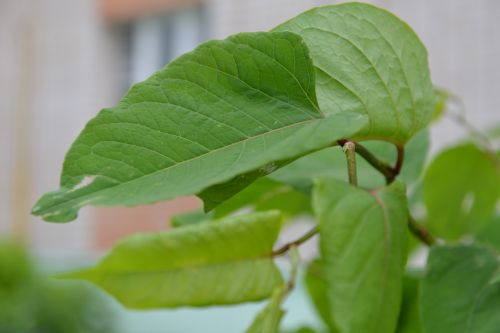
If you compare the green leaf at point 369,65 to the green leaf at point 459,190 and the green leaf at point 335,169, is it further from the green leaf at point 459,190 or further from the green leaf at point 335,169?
the green leaf at point 459,190

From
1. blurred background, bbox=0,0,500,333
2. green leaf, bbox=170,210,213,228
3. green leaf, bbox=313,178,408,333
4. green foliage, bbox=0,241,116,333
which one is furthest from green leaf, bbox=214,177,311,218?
blurred background, bbox=0,0,500,333

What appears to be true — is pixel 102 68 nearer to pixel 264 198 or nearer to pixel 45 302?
pixel 45 302

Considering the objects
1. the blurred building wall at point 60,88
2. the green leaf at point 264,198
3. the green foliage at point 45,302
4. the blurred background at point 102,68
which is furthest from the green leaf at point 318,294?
the blurred building wall at point 60,88

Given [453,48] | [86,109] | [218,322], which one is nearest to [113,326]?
[218,322]

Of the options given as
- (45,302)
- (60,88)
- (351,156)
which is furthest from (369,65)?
(60,88)

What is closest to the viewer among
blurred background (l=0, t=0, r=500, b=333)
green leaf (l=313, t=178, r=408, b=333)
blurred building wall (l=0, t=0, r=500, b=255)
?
green leaf (l=313, t=178, r=408, b=333)

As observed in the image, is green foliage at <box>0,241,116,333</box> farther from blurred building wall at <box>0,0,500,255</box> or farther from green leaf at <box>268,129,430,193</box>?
green leaf at <box>268,129,430,193</box>
